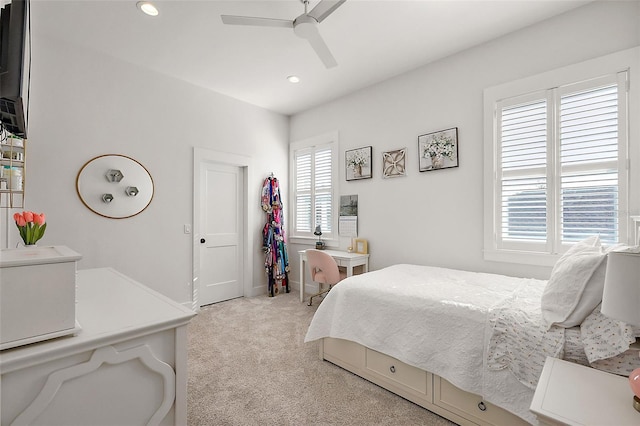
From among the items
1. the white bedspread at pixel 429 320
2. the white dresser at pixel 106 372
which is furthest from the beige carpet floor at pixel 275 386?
the white dresser at pixel 106 372

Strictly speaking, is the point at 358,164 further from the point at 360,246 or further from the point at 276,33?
the point at 276,33

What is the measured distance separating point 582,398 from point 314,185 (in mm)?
3776

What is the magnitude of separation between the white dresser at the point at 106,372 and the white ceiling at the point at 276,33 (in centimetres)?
235

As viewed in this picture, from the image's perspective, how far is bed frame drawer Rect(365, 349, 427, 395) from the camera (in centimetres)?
187

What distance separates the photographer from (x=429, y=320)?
6.05 feet

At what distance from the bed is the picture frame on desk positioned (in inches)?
48.8

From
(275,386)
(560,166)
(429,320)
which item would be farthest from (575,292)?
(275,386)

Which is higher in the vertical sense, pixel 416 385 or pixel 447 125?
pixel 447 125

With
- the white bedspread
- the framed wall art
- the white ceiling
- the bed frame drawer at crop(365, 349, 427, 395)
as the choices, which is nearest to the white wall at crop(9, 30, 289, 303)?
the white ceiling

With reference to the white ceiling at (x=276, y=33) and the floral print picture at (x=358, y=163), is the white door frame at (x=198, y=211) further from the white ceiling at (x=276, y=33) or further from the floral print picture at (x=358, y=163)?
the floral print picture at (x=358, y=163)

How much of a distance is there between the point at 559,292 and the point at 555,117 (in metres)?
1.69

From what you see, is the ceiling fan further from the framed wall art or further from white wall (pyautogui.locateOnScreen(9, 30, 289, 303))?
white wall (pyautogui.locateOnScreen(9, 30, 289, 303))

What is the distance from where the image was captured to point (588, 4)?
2320mm

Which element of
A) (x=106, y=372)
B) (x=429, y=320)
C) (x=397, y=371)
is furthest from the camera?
(x=397, y=371)
